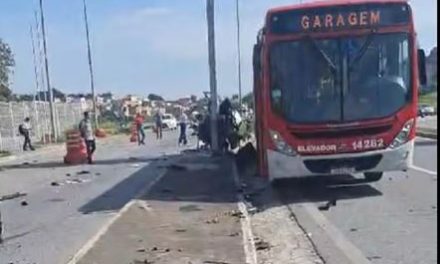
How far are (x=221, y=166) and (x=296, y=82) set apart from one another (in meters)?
8.35

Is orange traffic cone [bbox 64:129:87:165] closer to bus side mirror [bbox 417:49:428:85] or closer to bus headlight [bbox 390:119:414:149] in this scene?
bus headlight [bbox 390:119:414:149]

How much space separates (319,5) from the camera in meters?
14.7

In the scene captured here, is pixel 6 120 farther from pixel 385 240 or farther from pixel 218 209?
pixel 385 240

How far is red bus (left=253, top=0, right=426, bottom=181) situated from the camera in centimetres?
1422

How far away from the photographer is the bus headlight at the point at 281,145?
14.3 meters

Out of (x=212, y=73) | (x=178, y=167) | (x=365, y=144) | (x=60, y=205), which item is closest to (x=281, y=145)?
(x=365, y=144)

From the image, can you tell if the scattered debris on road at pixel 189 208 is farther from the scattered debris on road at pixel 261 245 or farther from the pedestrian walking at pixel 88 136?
the pedestrian walking at pixel 88 136

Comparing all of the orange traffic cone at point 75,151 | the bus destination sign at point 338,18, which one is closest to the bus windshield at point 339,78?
the bus destination sign at point 338,18

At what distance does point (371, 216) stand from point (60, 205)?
6.18m

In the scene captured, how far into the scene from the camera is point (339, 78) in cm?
1438

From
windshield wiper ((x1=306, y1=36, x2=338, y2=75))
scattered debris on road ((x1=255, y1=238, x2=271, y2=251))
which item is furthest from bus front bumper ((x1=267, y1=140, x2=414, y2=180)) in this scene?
scattered debris on road ((x1=255, y1=238, x2=271, y2=251))

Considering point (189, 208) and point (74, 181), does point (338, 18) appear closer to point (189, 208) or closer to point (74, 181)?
point (189, 208)

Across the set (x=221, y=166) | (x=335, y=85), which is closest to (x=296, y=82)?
(x=335, y=85)

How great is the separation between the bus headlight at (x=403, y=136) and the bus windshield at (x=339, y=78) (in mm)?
366
